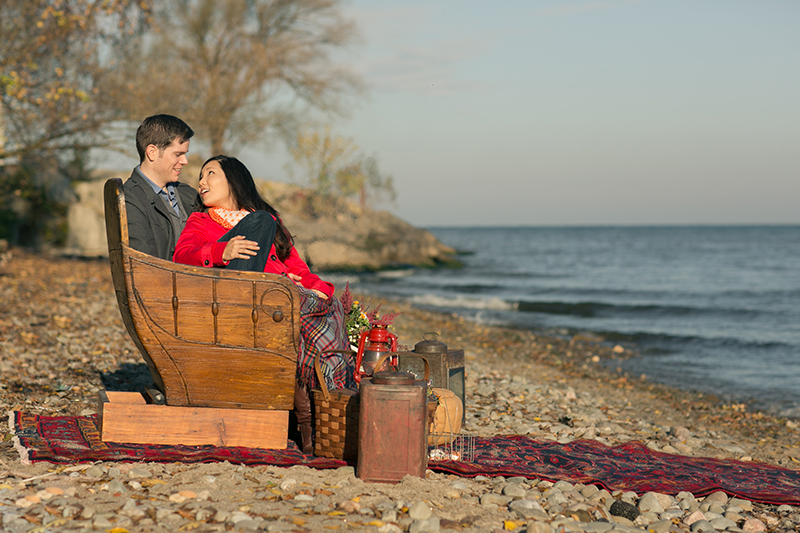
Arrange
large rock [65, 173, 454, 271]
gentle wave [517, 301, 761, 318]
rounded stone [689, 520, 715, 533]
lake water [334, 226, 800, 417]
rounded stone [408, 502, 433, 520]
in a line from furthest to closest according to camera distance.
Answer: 1. large rock [65, 173, 454, 271]
2. gentle wave [517, 301, 761, 318]
3. lake water [334, 226, 800, 417]
4. rounded stone [689, 520, 715, 533]
5. rounded stone [408, 502, 433, 520]

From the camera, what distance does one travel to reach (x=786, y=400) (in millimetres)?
9750

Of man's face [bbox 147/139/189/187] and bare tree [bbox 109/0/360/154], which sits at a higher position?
bare tree [bbox 109/0/360/154]

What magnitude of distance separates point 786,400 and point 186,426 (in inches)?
354

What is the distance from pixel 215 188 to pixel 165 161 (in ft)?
1.77

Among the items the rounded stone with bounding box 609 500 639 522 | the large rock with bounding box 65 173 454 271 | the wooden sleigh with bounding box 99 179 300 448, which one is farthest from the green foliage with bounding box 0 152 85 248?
the rounded stone with bounding box 609 500 639 522

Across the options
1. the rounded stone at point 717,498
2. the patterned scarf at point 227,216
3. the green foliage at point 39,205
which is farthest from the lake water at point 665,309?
the green foliage at point 39,205

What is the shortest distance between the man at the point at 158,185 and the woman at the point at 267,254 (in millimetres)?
249

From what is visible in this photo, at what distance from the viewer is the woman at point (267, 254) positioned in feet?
14.6

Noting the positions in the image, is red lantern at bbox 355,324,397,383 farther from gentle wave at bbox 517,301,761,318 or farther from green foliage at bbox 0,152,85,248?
green foliage at bbox 0,152,85,248

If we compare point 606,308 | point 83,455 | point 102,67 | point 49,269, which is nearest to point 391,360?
point 83,455

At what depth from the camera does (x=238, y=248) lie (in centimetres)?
427

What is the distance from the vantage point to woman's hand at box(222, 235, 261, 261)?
427cm

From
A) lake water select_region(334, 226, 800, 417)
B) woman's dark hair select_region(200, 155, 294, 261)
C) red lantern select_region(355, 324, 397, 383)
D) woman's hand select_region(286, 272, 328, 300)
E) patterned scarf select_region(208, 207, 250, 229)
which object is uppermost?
woman's dark hair select_region(200, 155, 294, 261)

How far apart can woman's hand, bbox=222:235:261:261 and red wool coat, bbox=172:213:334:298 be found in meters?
0.09
